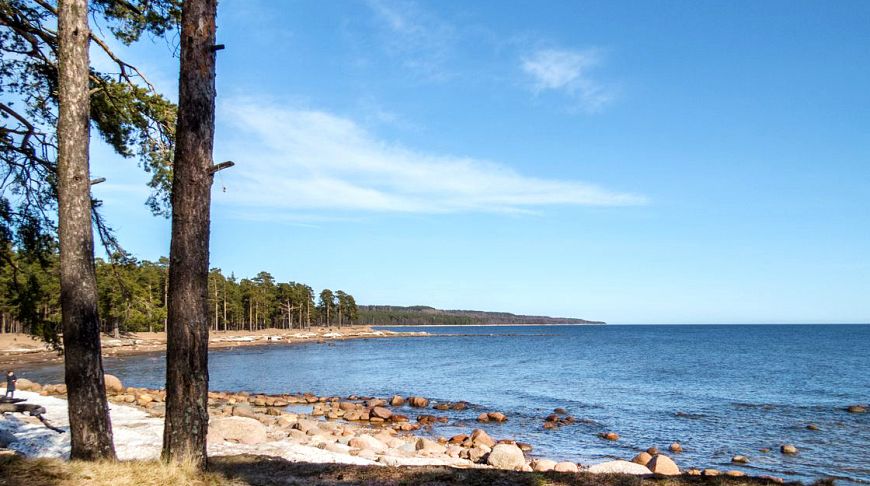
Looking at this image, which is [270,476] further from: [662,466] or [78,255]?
[662,466]

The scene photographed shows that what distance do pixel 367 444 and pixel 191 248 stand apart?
10.4 meters

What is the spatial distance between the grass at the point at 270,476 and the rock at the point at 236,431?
4.26m

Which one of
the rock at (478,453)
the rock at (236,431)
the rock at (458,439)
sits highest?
the rock at (236,431)

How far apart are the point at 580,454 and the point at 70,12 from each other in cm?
1681

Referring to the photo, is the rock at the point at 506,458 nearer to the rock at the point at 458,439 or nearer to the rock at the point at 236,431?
the rock at the point at 458,439

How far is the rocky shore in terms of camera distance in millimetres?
11031

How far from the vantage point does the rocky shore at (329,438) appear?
11.0 meters

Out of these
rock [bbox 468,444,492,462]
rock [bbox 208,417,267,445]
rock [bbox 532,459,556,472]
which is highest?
rock [bbox 208,417,267,445]

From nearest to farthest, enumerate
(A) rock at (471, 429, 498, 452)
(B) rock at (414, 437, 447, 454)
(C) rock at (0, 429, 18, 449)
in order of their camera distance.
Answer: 1. (C) rock at (0, 429, 18, 449)
2. (B) rock at (414, 437, 447, 454)
3. (A) rock at (471, 429, 498, 452)

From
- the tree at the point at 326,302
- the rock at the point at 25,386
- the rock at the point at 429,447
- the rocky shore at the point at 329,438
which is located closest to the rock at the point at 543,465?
the rocky shore at the point at 329,438

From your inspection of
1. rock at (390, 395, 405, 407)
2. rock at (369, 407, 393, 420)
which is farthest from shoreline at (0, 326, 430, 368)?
rock at (390, 395, 405, 407)

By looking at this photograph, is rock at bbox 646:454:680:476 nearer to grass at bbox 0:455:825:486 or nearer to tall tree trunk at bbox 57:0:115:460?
grass at bbox 0:455:825:486

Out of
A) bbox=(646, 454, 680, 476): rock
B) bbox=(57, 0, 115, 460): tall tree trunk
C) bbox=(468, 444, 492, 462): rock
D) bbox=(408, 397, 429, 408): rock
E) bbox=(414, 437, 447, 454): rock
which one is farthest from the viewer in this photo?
bbox=(408, 397, 429, 408): rock

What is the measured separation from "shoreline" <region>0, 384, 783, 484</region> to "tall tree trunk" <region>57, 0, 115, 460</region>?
6.91 feet
